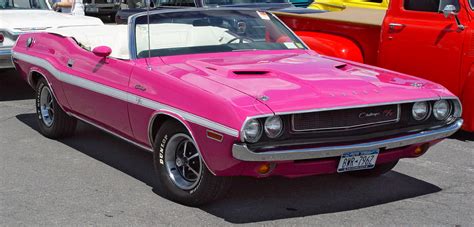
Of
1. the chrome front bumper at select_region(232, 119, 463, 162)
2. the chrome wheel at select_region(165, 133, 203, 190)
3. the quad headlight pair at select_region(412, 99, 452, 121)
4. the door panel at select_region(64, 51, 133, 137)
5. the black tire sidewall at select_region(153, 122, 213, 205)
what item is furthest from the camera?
the door panel at select_region(64, 51, 133, 137)

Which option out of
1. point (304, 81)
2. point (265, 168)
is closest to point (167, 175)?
point (265, 168)

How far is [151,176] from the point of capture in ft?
18.9

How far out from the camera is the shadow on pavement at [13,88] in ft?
31.6

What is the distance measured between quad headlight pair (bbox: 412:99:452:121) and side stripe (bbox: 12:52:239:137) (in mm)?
1463

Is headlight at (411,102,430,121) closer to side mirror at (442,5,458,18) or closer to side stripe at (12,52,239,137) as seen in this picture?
side stripe at (12,52,239,137)

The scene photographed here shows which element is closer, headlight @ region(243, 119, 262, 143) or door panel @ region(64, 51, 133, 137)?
headlight @ region(243, 119, 262, 143)

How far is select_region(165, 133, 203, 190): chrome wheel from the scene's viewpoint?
15.9ft

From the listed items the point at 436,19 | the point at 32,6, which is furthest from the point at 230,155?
the point at 32,6

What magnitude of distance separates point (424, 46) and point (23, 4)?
6194 mm

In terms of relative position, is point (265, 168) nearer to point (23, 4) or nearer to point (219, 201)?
point (219, 201)

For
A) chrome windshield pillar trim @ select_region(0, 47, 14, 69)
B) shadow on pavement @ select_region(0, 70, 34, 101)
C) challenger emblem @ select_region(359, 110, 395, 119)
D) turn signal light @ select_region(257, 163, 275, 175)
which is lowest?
shadow on pavement @ select_region(0, 70, 34, 101)

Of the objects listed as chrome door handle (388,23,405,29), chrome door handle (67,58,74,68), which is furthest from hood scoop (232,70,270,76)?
chrome door handle (388,23,405,29)

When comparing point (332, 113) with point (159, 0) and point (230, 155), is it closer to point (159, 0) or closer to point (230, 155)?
point (230, 155)

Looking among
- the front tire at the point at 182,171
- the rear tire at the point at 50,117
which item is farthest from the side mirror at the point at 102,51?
the rear tire at the point at 50,117
